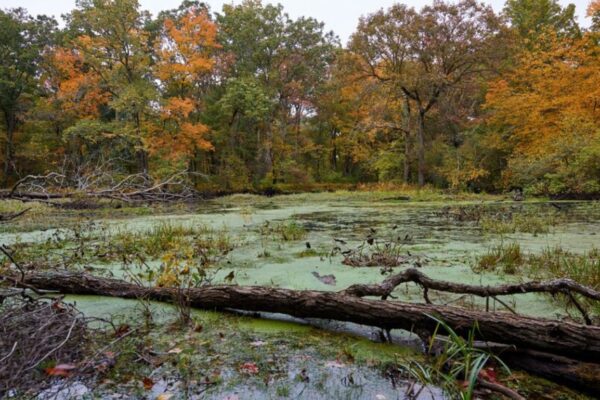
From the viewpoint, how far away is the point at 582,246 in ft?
13.9

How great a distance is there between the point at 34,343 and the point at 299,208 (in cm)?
947

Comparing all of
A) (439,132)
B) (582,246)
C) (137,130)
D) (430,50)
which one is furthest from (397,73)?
(582,246)

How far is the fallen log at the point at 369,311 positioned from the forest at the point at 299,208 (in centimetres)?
1

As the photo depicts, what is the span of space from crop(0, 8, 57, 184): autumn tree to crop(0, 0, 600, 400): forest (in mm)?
126

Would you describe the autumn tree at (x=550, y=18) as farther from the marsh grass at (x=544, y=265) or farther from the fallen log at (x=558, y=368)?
the fallen log at (x=558, y=368)

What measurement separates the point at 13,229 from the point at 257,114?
14029 mm

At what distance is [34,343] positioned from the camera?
69.6 inches

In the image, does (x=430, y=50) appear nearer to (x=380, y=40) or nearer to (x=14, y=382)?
(x=380, y=40)

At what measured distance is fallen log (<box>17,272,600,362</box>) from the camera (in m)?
1.64

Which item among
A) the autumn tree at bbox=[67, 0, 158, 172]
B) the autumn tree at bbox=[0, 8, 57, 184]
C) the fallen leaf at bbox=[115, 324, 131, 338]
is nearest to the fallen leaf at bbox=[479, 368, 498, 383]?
the fallen leaf at bbox=[115, 324, 131, 338]

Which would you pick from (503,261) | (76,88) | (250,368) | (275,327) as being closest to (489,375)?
(250,368)

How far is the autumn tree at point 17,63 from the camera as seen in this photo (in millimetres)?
19922

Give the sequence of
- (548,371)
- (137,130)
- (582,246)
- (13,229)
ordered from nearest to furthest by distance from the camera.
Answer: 1. (548,371)
2. (582,246)
3. (13,229)
4. (137,130)

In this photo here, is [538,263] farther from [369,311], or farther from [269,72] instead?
[269,72]
